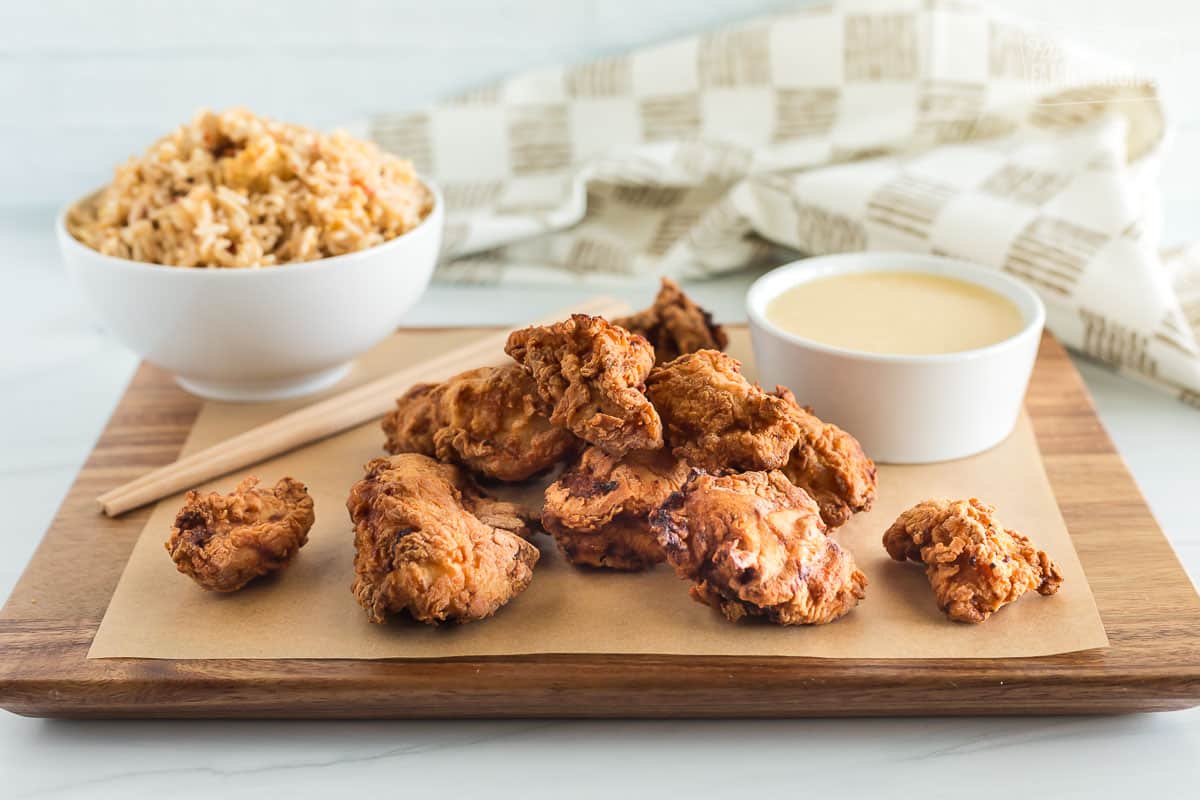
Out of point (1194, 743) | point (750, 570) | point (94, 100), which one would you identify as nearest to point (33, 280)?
point (94, 100)

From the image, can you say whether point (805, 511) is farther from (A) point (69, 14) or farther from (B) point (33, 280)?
(A) point (69, 14)

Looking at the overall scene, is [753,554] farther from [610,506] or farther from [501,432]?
[501,432]

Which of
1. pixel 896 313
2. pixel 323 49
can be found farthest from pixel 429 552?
pixel 323 49

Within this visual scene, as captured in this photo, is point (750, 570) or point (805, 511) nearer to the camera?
point (750, 570)

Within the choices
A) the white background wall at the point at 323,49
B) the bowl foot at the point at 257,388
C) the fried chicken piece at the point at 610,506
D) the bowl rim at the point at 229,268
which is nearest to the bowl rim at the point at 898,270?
the fried chicken piece at the point at 610,506

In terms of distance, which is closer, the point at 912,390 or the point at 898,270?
the point at 912,390

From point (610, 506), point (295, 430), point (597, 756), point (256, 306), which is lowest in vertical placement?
point (597, 756)

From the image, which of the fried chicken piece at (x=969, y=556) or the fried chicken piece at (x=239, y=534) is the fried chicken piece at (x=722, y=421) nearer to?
the fried chicken piece at (x=969, y=556)
